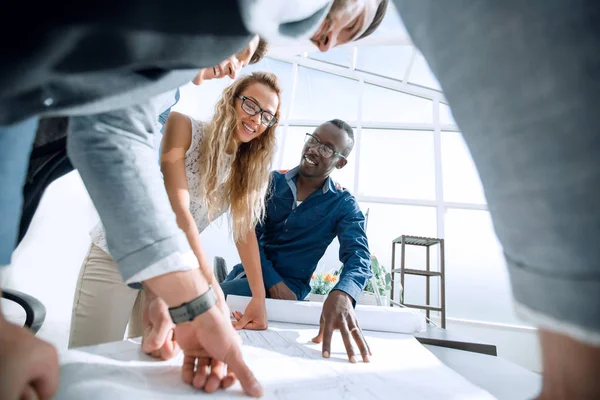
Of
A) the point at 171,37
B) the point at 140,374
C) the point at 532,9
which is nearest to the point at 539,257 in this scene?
the point at 532,9

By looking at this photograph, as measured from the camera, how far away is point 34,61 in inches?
13.4

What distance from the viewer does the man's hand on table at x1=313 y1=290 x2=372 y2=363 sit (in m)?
0.92

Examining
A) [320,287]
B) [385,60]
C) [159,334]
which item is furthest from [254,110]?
[385,60]

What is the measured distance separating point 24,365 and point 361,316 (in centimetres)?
112

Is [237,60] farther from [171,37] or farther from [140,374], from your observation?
[140,374]

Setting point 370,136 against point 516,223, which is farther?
point 370,136

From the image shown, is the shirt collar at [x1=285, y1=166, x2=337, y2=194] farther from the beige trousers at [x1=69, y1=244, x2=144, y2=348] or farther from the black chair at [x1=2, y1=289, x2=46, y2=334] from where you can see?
the black chair at [x1=2, y1=289, x2=46, y2=334]

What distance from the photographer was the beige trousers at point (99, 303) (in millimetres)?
1240

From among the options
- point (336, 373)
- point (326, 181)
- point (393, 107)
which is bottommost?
point (336, 373)

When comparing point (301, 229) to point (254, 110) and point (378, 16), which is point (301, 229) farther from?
point (378, 16)

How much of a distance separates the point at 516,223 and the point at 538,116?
72mm

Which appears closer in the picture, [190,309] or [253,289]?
[190,309]

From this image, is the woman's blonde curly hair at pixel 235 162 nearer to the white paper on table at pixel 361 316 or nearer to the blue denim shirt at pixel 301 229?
the white paper on table at pixel 361 316

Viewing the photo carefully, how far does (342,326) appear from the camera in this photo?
3.35 feet
